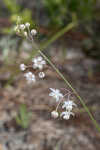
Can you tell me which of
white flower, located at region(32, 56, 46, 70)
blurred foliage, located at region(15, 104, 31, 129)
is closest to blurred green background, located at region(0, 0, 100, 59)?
blurred foliage, located at region(15, 104, 31, 129)

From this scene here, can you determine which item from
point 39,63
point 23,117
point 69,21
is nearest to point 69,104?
point 39,63

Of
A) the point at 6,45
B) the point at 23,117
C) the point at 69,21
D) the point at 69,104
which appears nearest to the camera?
the point at 69,104

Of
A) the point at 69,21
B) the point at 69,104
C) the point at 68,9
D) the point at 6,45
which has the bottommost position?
the point at 69,104

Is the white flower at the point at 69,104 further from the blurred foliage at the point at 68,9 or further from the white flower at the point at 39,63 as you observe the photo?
the blurred foliage at the point at 68,9

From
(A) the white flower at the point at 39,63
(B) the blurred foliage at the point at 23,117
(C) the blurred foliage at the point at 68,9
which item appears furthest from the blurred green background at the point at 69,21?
(A) the white flower at the point at 39,63

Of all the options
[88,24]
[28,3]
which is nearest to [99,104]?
[88,24]

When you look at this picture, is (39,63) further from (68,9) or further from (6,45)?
(68,9)

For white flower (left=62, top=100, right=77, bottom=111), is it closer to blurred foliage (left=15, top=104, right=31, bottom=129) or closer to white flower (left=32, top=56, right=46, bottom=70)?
white flower (left=32, top=56, right=46, bottom=70)

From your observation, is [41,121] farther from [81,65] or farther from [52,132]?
[81,65]
